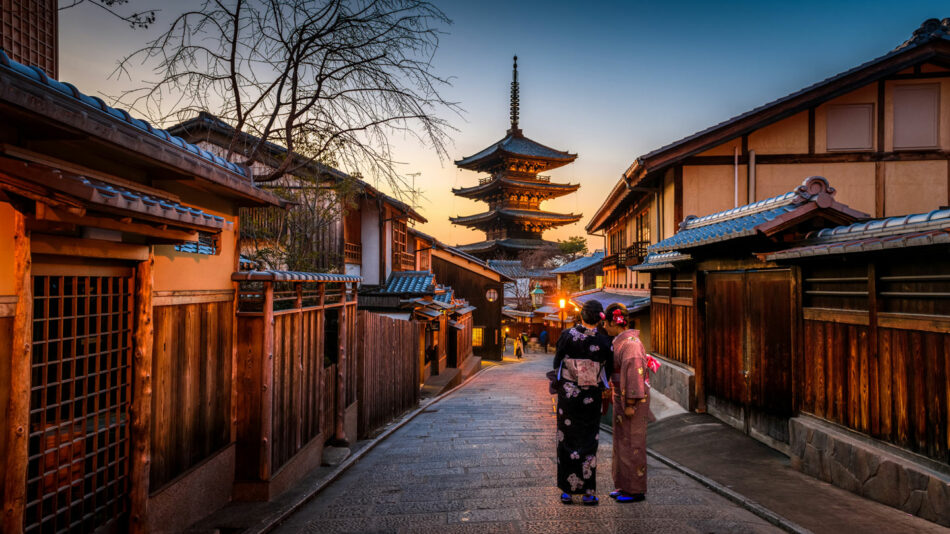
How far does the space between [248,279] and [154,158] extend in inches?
69.5

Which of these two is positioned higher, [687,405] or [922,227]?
[922,227]

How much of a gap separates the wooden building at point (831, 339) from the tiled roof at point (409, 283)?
34.4 feet

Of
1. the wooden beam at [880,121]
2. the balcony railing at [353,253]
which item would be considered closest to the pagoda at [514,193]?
the balcony railing at [353,253]

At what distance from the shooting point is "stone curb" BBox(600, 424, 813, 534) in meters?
3.88

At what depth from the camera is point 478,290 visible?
2720cm

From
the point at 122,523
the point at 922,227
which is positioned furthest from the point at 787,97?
the point at 122,523

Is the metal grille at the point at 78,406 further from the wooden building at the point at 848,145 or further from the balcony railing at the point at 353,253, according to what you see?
the balcony railing at the point at 353,253

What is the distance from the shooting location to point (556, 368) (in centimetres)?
493

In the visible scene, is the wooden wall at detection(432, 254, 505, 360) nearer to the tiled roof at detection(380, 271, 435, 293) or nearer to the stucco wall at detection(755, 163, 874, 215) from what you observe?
the tiled roof at detection(380, 271, 435, 293)

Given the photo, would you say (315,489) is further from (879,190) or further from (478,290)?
(478,290)

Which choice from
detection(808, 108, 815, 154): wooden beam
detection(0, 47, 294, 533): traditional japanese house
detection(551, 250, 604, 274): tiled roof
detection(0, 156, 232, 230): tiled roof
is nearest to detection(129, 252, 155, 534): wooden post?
detection(0, 47, 294, 533): traditional japanese house

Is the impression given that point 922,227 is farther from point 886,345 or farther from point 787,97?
point 787,97

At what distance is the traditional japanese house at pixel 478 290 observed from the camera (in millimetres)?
27078

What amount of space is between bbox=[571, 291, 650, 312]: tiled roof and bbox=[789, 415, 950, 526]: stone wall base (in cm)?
289
